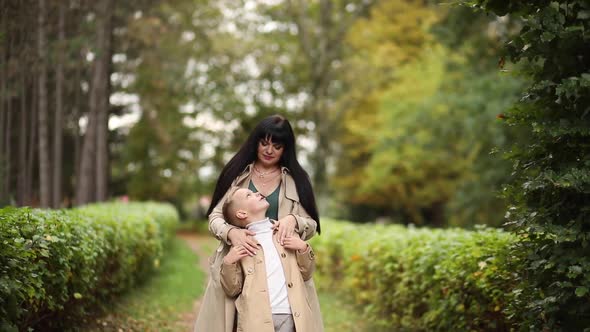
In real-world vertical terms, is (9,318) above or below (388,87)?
below

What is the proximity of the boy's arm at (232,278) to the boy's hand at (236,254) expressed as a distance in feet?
0.10

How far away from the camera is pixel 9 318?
4180 mm

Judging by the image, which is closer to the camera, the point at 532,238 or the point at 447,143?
the point at 532,238

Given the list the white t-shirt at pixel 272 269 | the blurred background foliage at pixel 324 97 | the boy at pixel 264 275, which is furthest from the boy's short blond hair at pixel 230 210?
the blurred background foliage at pixel 324 97

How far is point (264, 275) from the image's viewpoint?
163 inches

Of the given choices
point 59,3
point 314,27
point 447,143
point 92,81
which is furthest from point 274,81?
point 59,3

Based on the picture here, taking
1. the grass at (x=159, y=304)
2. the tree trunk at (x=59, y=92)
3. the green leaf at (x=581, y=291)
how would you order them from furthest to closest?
the tree trunk at (x=59, y=92), the grass at (x=159, y=304), the green leaf at (x=581, y=291)

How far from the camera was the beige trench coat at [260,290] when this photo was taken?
159 inches

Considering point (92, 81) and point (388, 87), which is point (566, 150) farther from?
point (388, 87)

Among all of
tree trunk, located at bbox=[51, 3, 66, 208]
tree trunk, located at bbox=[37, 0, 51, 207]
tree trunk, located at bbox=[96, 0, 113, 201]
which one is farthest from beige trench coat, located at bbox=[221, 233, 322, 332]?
tree trunk, located at bbox=[96, 0, 113, 201]

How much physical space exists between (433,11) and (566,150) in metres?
23.6

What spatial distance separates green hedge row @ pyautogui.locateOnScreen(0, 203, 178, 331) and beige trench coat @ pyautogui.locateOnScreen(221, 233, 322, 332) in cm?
137

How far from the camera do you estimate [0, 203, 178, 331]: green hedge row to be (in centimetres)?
431

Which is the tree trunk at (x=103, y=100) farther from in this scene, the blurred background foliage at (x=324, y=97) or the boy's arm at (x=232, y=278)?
the boy's arm at (x=232, y=278)
